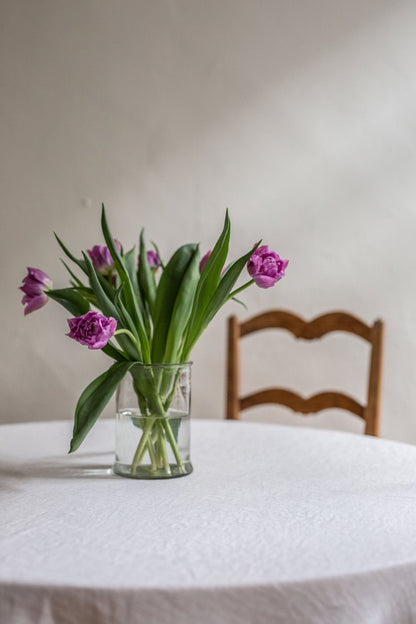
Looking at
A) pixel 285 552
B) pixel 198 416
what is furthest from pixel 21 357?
pixel 285 552

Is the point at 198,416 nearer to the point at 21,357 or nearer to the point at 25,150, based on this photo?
the point at 21,357

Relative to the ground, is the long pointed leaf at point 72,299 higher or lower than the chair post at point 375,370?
higher

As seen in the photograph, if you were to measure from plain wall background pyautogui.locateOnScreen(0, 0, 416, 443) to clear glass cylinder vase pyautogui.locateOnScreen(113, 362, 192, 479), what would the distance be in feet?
4.30

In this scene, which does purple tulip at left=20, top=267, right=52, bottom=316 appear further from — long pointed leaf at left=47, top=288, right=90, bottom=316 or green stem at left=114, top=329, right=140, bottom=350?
green stem at left=114, top=329, right=140, bottom=350

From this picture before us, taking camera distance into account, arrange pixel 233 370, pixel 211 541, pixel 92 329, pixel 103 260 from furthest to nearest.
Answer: pixel 233 370, pixel 103 260, pixel 92 329, pixel 211 541

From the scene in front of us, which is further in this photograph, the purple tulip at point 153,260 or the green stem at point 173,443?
the purple tulip at point 153,260

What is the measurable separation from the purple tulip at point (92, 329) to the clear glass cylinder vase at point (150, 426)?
14 cm

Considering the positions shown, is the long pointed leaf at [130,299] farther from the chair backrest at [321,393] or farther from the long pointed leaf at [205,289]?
the chair backrest at [321,393]

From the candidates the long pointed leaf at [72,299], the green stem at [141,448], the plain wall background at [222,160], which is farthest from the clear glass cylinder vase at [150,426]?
the plain wall background at [222,160]

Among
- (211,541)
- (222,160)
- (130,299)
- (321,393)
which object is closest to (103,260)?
(130,299)

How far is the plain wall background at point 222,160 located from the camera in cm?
228

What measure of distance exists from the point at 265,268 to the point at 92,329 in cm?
25

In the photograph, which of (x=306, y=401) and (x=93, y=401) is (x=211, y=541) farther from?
(x=306, y=401)

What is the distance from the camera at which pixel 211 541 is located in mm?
710
